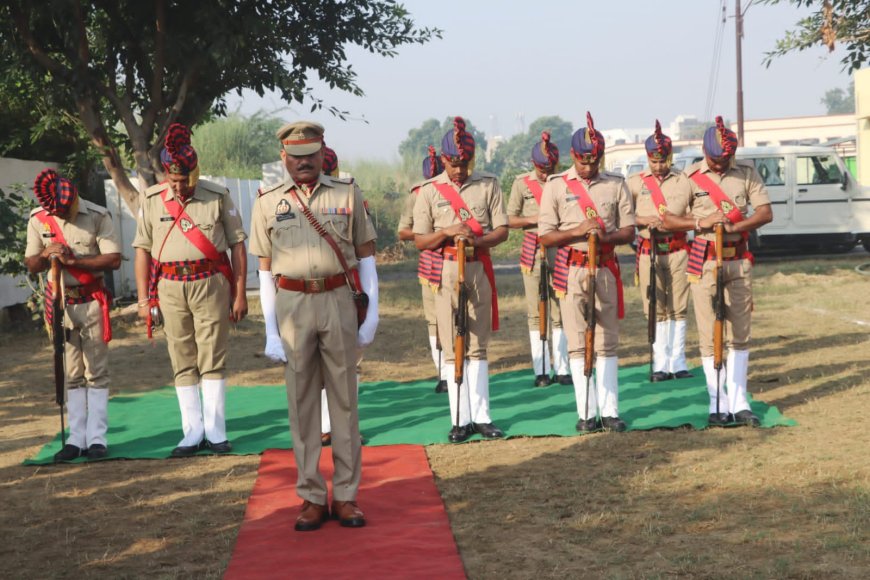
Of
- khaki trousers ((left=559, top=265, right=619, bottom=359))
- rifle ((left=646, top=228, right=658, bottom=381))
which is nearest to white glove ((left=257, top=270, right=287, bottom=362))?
khaki trousers ((left=559, top=265, right=619, bottom=359))

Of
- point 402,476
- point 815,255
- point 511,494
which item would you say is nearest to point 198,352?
point 402,476

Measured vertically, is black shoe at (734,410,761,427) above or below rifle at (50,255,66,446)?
below

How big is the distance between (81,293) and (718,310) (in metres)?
4.51

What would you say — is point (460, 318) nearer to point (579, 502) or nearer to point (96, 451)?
point (579, 502)

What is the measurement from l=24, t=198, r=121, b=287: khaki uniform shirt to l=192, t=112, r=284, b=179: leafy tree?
1134 inches

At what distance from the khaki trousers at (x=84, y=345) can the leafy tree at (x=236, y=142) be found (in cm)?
2894

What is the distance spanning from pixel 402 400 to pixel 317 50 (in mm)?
7653

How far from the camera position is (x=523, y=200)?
10.5 metres

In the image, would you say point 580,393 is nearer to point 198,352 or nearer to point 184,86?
point 198,352

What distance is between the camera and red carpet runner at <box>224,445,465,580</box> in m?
5.26

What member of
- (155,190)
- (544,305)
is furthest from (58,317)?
(544,305)

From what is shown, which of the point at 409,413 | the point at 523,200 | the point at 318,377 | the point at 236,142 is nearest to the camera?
the point at 318,377

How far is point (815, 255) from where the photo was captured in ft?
77.5

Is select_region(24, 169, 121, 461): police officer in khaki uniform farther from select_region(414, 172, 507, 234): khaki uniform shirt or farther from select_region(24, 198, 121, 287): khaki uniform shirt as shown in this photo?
select_region(414, 172, 507, 234): khaki uniform shirt
